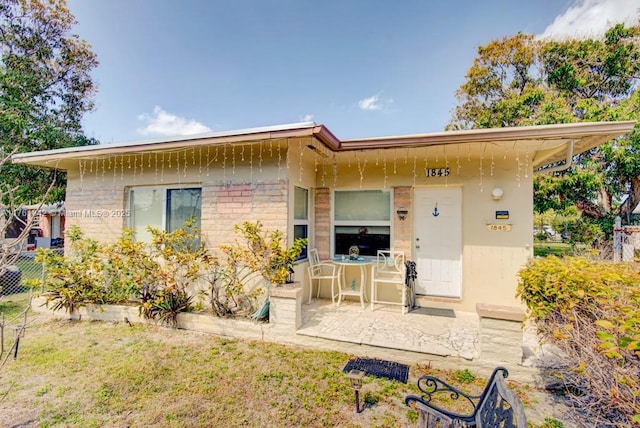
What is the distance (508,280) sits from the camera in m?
5.12

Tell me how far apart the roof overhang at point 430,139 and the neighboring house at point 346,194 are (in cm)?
3

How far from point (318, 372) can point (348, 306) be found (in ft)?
6.78

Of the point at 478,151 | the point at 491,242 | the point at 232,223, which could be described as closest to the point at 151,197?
the point at 232,223

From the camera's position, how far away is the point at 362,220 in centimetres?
598

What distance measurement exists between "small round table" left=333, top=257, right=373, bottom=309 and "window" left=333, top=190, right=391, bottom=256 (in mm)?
400

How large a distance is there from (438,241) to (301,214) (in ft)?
9.01

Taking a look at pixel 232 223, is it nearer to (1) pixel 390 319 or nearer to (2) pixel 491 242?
(1) pixel 390 319

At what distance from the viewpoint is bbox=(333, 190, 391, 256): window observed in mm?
5828

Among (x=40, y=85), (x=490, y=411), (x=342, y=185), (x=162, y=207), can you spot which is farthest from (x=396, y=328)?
(x=40, y=85)

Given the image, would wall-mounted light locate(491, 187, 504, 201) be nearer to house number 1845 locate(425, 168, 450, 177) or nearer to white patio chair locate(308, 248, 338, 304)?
house number 1845 locate(425, 168, 450, 177)

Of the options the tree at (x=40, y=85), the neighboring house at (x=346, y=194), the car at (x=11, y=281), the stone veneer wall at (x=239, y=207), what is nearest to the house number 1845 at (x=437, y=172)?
the neighboring house at (x=346, y=194)

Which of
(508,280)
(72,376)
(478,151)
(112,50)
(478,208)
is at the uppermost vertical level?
(112,50)

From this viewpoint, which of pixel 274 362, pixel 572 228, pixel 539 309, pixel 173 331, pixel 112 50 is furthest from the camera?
pixel 572 228

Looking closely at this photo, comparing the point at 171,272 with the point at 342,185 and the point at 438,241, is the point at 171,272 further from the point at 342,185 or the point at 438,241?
the point at 438,241
